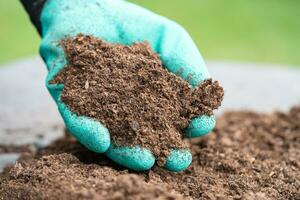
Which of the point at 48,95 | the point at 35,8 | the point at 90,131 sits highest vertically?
the point at 35,8

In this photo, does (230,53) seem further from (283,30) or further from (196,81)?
(196,81)

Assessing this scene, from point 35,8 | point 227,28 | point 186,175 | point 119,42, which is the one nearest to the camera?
point 186,175

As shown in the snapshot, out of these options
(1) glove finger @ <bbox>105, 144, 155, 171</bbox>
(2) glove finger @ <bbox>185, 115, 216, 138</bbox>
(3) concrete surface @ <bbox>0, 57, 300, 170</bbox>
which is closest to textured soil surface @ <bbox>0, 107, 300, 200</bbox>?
(1) glove finger @ <bbox>105, 144, 155, 171</bbox>

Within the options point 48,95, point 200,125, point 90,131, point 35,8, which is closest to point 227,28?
point 48,95

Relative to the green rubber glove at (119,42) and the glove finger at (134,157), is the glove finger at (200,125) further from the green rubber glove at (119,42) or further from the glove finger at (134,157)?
the glove finger at (134,157)

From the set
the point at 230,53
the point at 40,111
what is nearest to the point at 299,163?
the point at 40,111

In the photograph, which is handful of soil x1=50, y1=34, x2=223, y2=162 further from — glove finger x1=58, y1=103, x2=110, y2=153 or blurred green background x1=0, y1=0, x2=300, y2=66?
blurred green background x1=0, y1=0, x2=300, y2=66

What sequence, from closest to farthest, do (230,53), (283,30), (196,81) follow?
(196,81), (230,53), (283,30)

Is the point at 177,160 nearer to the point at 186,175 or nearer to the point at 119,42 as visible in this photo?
the point at 186,175
